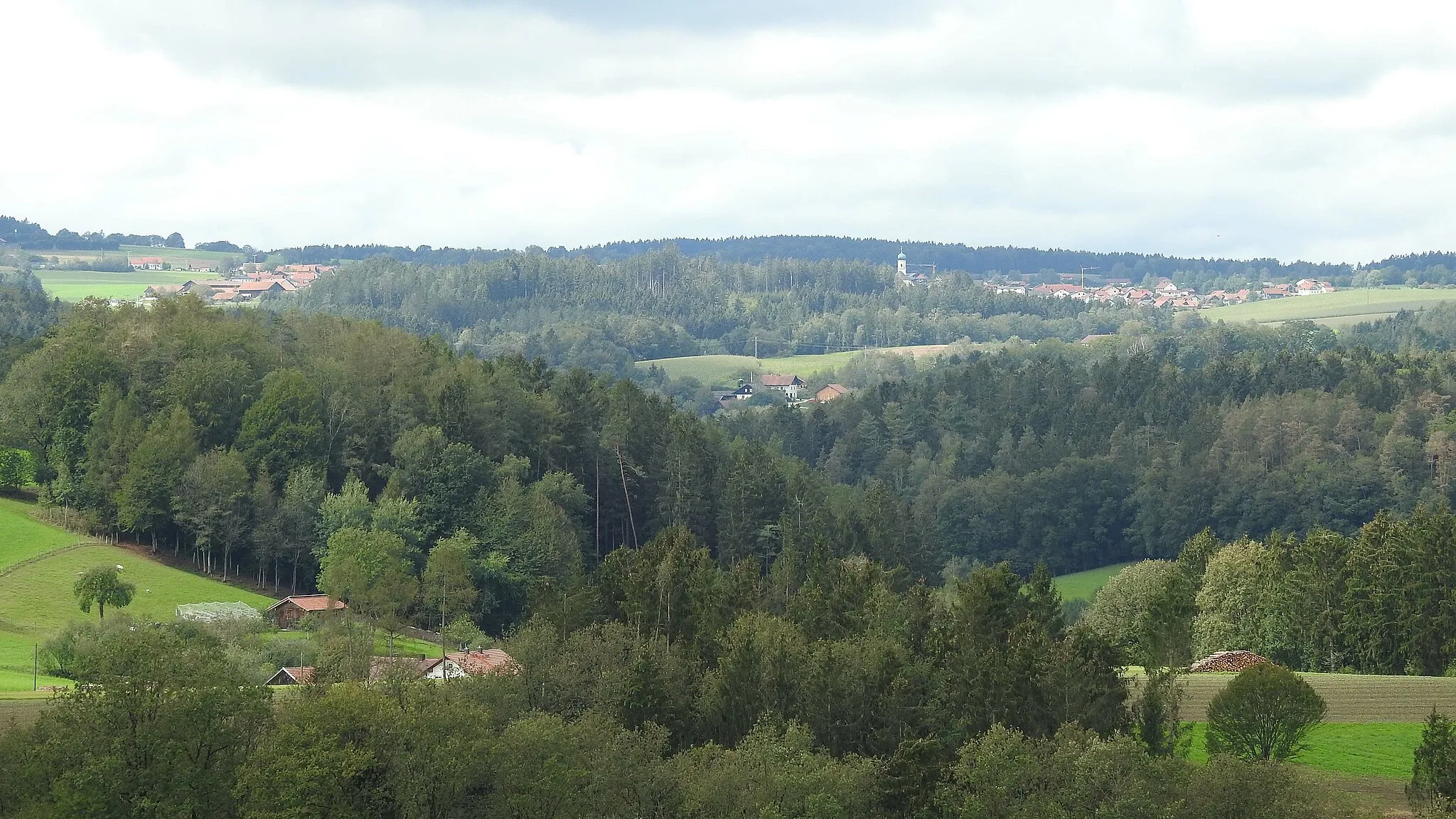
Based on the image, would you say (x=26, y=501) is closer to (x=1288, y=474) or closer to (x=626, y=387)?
(x=626, y=387)

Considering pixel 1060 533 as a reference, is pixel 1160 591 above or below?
above

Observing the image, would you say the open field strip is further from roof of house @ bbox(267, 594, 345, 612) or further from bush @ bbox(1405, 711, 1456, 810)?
roof of house @ bbox(267, 594, 345, 612)

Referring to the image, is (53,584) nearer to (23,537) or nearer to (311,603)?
(23,537)

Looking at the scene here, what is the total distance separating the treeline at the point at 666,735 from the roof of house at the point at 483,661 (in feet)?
2.83

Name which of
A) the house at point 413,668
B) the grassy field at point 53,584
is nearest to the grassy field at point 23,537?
the grassy field at point 53,584

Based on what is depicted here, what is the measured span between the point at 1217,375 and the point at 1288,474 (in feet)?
106

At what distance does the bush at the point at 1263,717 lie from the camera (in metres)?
53.8

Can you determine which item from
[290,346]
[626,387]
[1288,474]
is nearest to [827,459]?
[1288,474]

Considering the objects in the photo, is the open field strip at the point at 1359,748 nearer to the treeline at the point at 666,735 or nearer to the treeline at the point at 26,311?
the treeline at the point at 666,735

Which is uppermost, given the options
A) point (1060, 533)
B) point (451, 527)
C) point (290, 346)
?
point (290, 346)

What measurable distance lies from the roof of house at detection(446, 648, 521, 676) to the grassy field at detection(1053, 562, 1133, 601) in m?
57.2

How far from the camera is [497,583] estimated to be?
88.4m

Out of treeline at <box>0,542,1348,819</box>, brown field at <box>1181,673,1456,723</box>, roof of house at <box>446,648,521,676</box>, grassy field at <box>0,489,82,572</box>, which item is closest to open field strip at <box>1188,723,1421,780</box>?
brown field at <box>1181,673,1456,723</box>

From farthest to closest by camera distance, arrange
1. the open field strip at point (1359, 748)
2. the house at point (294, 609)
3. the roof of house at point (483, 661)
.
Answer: the house at point (294, 609)
the roof of house at point (483, 661)
the open field strip at point (1359, 748)
